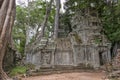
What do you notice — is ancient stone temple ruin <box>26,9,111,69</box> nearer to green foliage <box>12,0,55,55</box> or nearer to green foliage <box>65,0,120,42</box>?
green foliage <box>65,0,120,42</box>

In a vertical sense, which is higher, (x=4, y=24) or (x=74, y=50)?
(x=4, y=24)

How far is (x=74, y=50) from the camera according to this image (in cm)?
1608

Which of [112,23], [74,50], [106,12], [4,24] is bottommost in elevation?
[74,50]

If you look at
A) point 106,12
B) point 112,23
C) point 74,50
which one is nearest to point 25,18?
point 74,50

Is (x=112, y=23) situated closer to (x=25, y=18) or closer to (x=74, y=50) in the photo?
(x=74, y=50)

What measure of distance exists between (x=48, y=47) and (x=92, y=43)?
381 cm

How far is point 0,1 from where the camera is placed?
313 inches

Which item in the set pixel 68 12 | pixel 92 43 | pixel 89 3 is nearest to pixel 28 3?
pixel 68 12

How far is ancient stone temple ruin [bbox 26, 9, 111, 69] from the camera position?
1588cm

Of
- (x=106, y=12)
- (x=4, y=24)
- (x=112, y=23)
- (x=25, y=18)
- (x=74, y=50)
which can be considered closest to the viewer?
(x=4, y=24)

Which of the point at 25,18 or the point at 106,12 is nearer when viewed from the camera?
the point at 106,12

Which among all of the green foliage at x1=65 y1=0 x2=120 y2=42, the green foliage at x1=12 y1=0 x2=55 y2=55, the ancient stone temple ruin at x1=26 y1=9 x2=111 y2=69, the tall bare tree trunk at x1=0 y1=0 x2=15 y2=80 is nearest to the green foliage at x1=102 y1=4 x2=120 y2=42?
the green foliage at x1=65 y1=0 x2=120 y2=42

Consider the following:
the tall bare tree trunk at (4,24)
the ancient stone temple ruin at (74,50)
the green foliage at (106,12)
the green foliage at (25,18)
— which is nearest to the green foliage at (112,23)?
the green foliage at (106,12)

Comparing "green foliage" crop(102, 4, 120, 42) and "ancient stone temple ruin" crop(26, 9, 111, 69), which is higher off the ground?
"green foliage" crop(102, 4, 120, 42)
